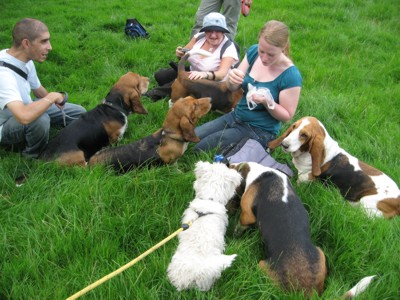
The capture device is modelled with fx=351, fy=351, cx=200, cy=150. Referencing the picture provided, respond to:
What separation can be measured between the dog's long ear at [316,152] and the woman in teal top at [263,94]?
0.52 meters

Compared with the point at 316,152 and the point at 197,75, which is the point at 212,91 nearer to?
the point at 197,75

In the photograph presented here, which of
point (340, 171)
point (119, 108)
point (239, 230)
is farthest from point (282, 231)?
point (119, 108)

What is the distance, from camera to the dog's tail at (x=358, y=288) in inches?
102

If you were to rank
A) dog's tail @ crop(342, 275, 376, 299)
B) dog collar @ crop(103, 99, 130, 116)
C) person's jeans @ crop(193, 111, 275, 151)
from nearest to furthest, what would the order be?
dog's tail @ crop(342, 275, 376, 299) → person's jeans @ crop(193, 111, 275, 151) → dog collar @ crop(103, 99, 130, 116)

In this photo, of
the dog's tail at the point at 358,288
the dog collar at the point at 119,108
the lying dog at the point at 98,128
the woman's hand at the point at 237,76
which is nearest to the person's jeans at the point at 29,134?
the lying dog at the point at 98,128

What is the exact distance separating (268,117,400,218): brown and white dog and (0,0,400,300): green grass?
19 centimetres

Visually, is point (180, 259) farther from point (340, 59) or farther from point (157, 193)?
point (340, 59)

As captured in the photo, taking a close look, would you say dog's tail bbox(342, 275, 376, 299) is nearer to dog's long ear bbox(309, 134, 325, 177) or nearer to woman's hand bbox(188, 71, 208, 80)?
dog's long ear bbox(309, 134, 325, 177)

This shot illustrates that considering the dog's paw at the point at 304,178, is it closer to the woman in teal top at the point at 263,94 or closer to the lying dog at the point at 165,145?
the woman in teal top at the point at 263,94

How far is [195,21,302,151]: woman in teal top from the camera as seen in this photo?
13.0 feet

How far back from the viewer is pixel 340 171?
157 inches

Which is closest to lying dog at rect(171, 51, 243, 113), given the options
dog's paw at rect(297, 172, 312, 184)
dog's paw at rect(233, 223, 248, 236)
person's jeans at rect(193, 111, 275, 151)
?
person's jeans at rect(193, 111, 275, 151)

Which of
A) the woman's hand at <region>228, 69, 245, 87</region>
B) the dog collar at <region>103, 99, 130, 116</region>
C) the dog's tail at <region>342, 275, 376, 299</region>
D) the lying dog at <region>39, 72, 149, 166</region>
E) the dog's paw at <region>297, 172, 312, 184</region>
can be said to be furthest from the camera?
the dog collar at <region>103, 99, 130, 116</region>

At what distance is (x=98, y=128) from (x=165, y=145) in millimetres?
1069
